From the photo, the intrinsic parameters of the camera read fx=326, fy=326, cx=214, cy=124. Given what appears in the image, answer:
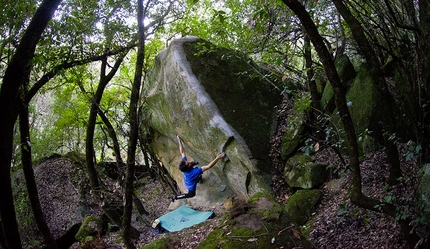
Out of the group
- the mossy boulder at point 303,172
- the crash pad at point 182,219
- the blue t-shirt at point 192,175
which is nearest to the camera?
the mossy boulder at point 303,172

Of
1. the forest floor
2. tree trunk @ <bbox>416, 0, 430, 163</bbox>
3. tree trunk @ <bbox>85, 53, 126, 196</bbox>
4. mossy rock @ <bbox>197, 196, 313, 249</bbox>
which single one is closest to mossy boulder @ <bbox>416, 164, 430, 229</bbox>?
the forest floor

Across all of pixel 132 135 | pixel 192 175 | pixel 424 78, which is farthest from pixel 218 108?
pixel 424 78

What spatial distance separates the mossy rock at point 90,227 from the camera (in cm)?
1025

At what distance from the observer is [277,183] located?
8680 mm

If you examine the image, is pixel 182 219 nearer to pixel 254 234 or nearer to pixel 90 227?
pixel 90 227

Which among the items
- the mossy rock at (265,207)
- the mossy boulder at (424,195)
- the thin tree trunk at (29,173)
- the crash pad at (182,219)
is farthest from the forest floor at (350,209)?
the thin tree trunk at (29,173)

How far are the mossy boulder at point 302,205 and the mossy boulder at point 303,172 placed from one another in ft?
1.01

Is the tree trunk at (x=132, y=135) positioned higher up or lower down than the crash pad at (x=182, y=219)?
higher up

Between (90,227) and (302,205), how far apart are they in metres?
6.93

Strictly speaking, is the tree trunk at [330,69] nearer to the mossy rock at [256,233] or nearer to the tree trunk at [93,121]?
the mossy rock at [256,233]

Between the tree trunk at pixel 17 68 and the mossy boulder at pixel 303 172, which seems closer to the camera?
the tree trunk at pixel 17 68

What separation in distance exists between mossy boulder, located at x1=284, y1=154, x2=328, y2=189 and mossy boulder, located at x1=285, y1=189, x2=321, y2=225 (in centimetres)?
31

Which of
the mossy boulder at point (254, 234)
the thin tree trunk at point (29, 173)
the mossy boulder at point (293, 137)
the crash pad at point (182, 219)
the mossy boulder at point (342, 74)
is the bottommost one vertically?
the crash pad at point (182, 219)

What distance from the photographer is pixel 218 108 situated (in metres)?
9.73
